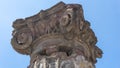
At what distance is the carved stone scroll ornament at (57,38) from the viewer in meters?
11.4

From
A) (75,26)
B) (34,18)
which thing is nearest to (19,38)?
(34,18)

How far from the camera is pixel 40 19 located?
1216 cm

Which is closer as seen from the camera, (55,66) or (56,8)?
(55,66)

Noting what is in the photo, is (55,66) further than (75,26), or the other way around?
(75,26)

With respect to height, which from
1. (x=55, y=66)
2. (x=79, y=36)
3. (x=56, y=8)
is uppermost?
(x=56, y=8)

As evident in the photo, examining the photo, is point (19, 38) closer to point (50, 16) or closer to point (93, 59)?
point (50, 16)

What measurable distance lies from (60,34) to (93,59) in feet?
3.30

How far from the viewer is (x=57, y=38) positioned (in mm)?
11734

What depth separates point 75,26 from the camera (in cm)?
1172

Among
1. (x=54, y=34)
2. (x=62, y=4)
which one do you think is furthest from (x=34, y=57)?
(x=62, y=4)

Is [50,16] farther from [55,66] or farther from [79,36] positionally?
[55,66]

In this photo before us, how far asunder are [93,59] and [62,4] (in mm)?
1498

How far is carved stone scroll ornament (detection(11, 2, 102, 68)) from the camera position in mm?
11383

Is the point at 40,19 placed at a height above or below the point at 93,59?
above
